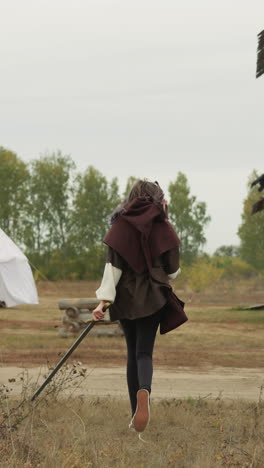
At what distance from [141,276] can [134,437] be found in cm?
127

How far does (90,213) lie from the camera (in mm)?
60688

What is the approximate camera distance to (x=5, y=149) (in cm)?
5662

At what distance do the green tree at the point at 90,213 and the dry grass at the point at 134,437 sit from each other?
5112 cm

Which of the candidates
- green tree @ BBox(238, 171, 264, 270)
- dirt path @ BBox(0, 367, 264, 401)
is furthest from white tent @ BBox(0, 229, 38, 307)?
green tree @ BBox(238, 171, 264, 270)

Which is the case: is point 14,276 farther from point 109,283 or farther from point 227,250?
point 227,250

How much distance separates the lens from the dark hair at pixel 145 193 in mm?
6773

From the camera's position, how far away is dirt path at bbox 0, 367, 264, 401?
1014 cm

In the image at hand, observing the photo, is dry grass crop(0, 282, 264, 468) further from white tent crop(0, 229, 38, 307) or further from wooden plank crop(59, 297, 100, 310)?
white tent crop(0, 229, 38, 307)

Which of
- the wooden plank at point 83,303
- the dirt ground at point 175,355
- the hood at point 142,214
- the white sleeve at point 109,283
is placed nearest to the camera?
the white sleeve at point 109,283

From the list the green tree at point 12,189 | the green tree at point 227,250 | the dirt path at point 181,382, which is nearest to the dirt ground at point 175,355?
the dirt path at point 181,382

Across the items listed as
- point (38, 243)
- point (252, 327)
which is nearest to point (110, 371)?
point (252, 327)

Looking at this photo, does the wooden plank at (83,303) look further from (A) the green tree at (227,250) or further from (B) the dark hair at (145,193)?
(A) the green tree at (227,250)

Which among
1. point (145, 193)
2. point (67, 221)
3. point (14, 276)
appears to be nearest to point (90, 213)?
point (67, 221)

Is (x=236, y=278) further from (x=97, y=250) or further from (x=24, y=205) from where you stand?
(x=24, y=205)
